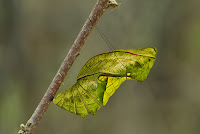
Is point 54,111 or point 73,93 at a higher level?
point 73,93

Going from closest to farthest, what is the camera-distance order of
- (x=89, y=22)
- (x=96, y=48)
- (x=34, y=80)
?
(x=89, y=22), (x=96, y=48), (x=34, y=80)

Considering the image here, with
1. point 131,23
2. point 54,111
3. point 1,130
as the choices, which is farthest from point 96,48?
point 1,130

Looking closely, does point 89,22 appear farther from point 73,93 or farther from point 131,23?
point 131,23

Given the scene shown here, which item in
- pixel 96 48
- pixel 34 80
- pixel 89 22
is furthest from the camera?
pixel 34 80

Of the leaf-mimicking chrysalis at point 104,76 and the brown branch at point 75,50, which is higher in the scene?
the brown branch at point 75,50

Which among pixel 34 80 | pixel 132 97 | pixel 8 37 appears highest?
pixel 8 37

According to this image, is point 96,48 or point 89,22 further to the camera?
point 96,48

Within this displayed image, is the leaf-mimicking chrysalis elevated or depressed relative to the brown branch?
depressed
